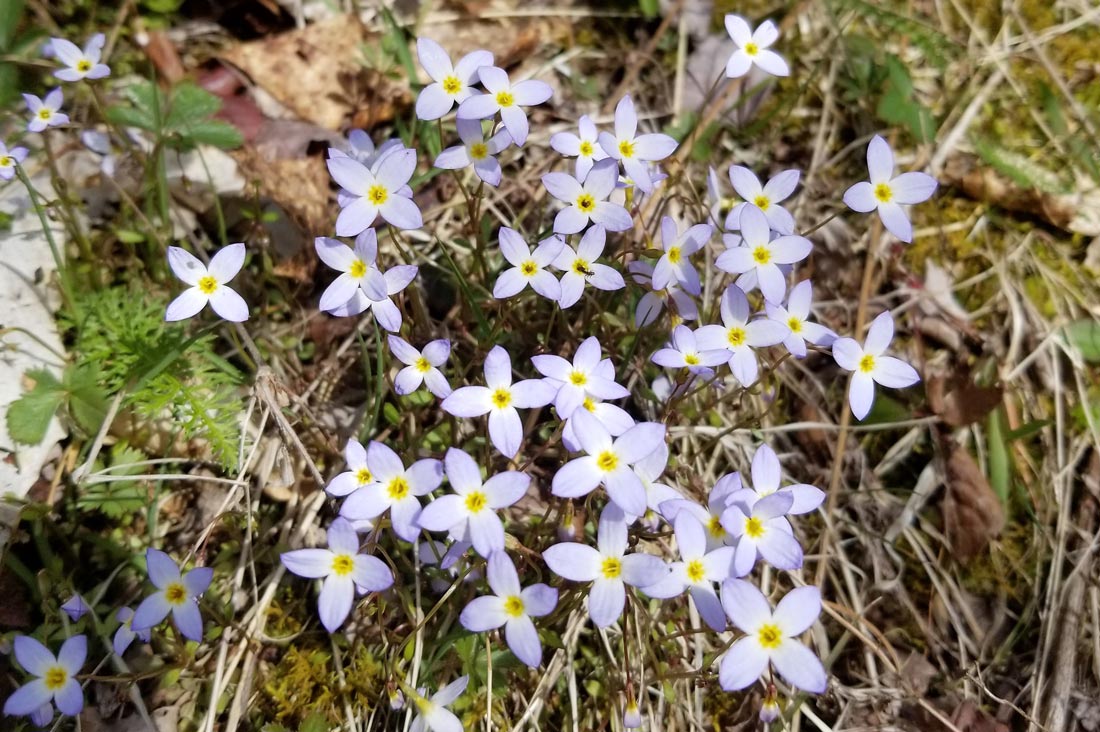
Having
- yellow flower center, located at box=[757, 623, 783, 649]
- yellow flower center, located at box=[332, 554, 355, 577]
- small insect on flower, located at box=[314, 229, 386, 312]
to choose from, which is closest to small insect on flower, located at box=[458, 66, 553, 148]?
small insect on flower, located at box=[314, 229, 386, 312]

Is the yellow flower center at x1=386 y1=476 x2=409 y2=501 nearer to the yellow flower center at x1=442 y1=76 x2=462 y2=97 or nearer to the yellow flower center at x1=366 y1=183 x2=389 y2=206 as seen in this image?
the yellow flower center at x1=366 y1=183 x2=389 y2=206

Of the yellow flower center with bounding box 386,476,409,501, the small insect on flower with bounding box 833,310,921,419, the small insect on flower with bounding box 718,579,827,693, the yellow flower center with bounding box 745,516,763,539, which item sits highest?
the small insect on flower with bounding box 833,310,921,419

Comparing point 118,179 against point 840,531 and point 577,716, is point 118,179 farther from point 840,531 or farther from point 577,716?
point 840,531

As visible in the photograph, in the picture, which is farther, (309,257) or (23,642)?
(309,257)

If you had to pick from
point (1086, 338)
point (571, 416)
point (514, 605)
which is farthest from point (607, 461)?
point (1086, 338)

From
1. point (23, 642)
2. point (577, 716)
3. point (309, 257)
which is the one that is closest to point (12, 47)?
point (309, 257)

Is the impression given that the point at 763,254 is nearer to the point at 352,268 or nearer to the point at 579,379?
the point at 579,379

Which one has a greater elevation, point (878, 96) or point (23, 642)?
point (878, 96)
